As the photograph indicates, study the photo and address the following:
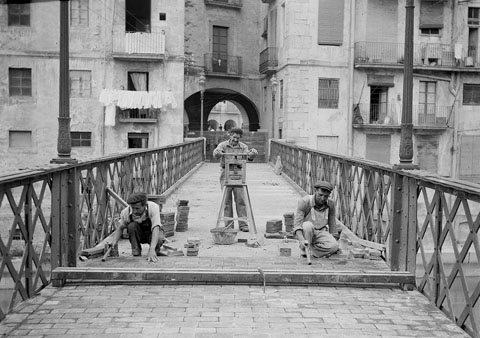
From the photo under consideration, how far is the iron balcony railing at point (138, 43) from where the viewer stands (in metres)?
29.5

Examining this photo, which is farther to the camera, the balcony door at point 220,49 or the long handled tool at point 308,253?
the balcony door at point 220,49

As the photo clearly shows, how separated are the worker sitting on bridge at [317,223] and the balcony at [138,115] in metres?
22.7

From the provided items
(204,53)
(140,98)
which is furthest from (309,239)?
(204,53)

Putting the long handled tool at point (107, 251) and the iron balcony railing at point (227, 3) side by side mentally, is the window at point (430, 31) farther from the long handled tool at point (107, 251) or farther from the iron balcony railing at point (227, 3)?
the long handled tool at point (107, 251)

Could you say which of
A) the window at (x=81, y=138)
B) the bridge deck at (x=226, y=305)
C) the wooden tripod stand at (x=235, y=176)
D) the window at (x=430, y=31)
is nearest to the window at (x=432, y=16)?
the window at (x=430, y=31)

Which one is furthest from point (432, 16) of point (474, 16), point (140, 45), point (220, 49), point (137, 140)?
point (137, 140)

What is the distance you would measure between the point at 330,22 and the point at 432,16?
20.2 feet

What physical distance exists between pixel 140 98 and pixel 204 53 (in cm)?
918

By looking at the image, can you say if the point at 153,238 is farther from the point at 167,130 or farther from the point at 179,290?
the point at 167,130

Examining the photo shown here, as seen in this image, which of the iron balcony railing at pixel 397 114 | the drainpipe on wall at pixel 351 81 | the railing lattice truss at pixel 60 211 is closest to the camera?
the railing lattice truss at pixel 60 211

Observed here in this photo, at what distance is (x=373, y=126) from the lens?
103 ft

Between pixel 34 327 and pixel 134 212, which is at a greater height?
pixel 134 212

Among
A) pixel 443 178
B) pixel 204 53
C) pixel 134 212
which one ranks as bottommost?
pixel 134 212

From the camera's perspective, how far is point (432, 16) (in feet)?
108
